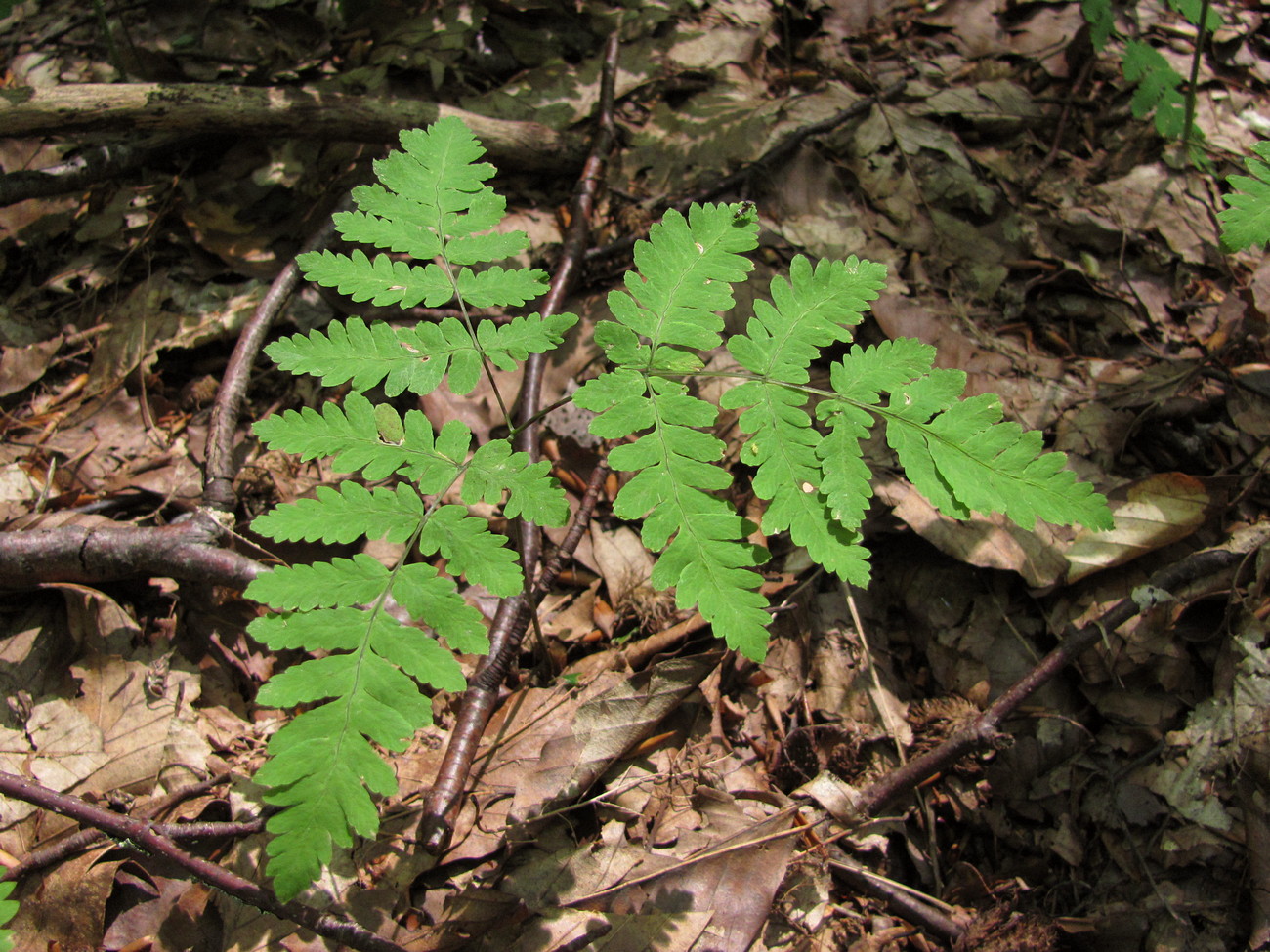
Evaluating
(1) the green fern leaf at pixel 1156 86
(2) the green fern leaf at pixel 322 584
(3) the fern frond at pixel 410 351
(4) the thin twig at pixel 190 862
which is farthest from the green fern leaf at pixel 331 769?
(1) the green fern leaf at pixel 1156 86

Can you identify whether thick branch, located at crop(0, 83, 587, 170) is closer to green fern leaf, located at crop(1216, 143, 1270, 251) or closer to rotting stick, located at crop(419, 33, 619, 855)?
rotting stick, located at crop(419, 33, 619, 855)

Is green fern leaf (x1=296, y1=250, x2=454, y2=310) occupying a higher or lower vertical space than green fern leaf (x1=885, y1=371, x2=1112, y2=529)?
higher

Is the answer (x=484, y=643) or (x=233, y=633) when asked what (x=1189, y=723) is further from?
(x=233, y=633)

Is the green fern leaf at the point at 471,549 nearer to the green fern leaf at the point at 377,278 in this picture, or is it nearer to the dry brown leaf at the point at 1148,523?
the green fern leaf at the point at 377,278

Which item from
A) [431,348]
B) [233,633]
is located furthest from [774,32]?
[233,633]

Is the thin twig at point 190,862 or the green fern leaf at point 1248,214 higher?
the green fern leaf at point 1248,214

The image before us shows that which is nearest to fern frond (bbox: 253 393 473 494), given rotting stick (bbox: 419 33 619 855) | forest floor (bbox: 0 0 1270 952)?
rotting stick (bbox: 419 33 619 855)
